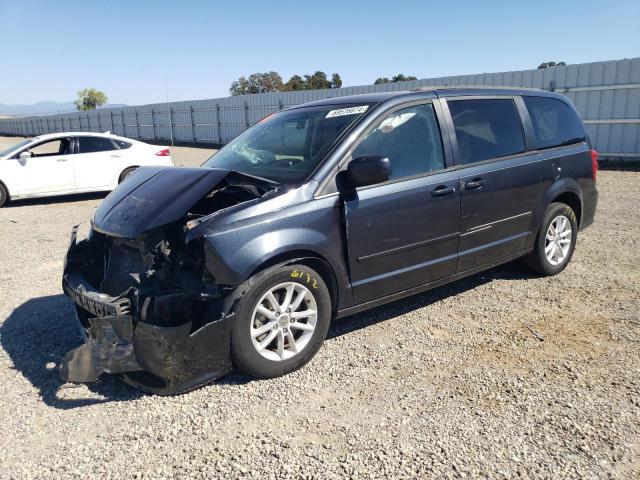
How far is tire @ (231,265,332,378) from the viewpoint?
3.21m

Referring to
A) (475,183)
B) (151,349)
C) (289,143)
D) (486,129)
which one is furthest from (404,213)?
(151,349)

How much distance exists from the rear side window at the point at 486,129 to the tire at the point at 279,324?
177 centimetres

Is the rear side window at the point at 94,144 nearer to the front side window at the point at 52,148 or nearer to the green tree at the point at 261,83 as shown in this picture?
the front side window at the point at 52,148

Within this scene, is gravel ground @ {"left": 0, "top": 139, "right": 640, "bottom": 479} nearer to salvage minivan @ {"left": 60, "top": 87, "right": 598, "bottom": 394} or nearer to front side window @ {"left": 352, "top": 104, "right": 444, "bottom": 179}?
salvage minivan @ {"left": 60, "top": 87, "right": 598, "bottom": 394}

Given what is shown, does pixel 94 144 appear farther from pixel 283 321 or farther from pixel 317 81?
pixel 317 81

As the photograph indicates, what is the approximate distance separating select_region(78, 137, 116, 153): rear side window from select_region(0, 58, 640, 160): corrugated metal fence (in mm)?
9966

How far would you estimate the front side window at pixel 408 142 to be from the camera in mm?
3873

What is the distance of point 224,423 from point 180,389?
14.7 inches

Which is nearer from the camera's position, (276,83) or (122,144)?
(122,144)

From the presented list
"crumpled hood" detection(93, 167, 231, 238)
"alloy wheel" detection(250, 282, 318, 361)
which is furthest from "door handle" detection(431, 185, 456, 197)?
"crumpled hood" detection(93, 167, 231, 238)

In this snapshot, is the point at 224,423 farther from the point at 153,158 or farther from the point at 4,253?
the point at 153,158

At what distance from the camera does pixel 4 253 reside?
704cm

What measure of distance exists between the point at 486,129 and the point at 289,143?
1.80 meters

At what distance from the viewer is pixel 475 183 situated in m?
4.29
